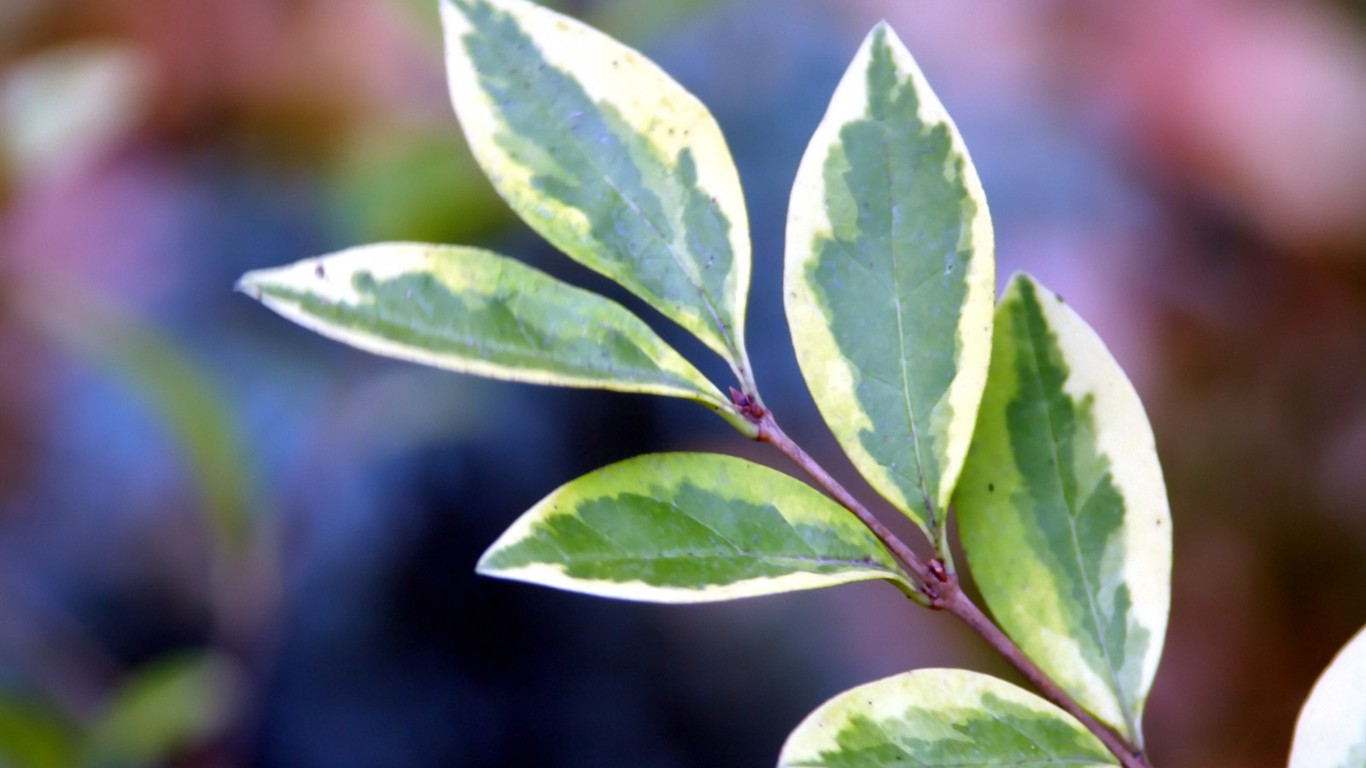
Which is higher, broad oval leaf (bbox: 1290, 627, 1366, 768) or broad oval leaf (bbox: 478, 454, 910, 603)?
broad oval leaf (bbox: 478, 454, 910, 603)

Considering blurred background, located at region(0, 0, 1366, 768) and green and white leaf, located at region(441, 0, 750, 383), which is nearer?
green and white leaf, located at region(441, 0, 750, 383)

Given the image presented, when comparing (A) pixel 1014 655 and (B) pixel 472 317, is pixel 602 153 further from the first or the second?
(A) pixel 1014 655

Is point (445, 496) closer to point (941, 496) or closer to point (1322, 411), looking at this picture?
point (941, 496)

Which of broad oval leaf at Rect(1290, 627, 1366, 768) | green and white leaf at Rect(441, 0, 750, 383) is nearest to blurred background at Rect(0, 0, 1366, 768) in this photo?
green and white leaf at Rect(441, 0, 750, 383)

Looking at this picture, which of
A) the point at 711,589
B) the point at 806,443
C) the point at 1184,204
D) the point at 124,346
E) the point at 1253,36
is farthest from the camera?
the point at 1253,36

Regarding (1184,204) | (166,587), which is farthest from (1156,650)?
(1184,204)

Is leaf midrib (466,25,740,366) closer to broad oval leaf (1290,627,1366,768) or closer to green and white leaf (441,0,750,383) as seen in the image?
green and white leaf (441,0,750,383)
